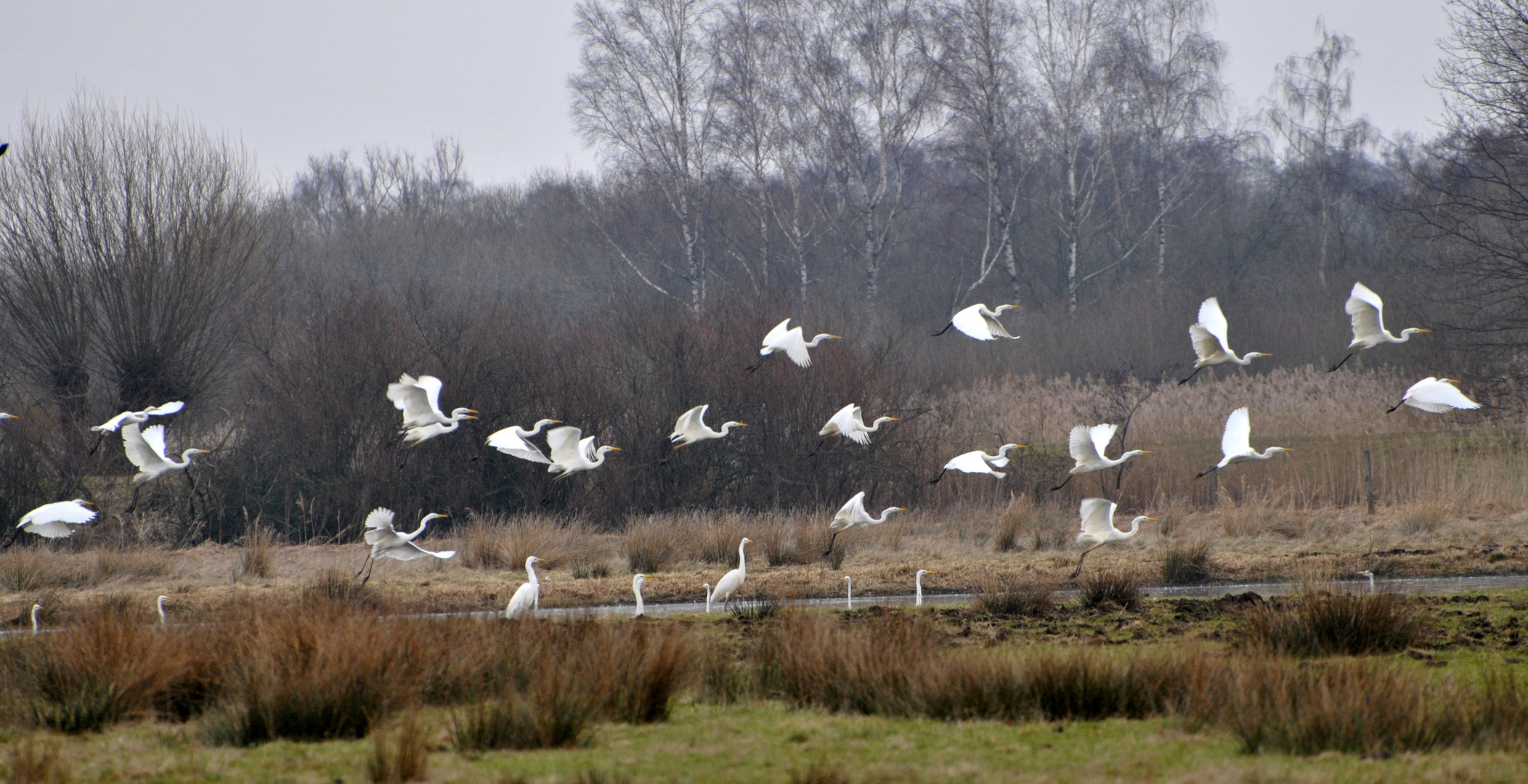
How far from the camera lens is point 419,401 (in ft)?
44.8

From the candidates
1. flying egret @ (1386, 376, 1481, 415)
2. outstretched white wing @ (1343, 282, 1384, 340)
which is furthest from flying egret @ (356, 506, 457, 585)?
flying egret @ (1386, 376, 1481, 415)

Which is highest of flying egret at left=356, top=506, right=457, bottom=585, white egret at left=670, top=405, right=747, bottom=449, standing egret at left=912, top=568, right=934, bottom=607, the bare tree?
the bare tree

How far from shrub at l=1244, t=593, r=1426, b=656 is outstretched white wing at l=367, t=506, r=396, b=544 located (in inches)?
328

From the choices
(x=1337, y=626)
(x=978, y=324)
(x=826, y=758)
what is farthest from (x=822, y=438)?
(x=826, y=758)

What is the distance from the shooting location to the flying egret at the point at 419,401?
13.2 meters

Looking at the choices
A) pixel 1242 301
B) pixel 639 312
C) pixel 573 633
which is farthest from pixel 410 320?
pixel 1242 301

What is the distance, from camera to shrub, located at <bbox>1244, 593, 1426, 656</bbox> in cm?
826

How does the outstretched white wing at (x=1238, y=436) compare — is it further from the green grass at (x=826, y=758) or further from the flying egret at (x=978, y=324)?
the green grass at (x=826, y=758)

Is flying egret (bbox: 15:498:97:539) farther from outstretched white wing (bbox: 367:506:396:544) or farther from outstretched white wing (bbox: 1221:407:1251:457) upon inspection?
outstretched white wing (bbox: 1221:407:1251:457)

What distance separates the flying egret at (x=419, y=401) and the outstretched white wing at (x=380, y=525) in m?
1.24

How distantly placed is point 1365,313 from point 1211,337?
150 cm

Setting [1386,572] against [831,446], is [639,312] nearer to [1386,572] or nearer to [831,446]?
[831,446]

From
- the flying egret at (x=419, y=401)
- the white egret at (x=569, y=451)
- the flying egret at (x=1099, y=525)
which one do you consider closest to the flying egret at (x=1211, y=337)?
the flying egret at (x=1099, y=525)

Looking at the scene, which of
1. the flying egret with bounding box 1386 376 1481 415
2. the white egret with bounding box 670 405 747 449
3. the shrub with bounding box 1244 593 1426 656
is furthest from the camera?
the white egret with bounding box 670 405 747 449
